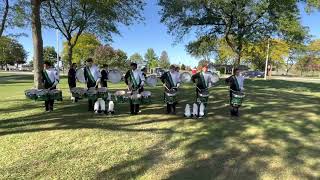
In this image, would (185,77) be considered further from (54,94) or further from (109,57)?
(109,57)

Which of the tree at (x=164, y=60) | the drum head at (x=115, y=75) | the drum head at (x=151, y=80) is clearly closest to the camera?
the drum head at (x=115, y=75)

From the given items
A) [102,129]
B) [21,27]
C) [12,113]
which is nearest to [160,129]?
[102,129]

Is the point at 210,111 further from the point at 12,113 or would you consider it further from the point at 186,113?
the point at 12,113

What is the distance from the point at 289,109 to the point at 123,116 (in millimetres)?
6462

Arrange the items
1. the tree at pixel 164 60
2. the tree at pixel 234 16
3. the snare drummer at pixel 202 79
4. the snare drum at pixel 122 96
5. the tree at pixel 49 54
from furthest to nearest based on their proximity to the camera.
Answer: the tree at pixel 164 60, the tree at pixel 49 54, the tree at pixel 234 16, the snare drummer at pixel 202 79, the snare drum at pixel 122 96

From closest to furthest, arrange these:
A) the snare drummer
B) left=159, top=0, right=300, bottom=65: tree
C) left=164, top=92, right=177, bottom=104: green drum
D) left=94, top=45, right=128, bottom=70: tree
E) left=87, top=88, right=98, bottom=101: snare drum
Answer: the snare drummer < left=87, top=88, right=98, bottom=101: snare drum < left=164, top=92, right=177, bottom=104: green drum < left=159, top=0, right=300, bottom=65: tree < left=94, top=45, right=128, bottom=70: tree

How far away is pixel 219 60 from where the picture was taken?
88.0 m

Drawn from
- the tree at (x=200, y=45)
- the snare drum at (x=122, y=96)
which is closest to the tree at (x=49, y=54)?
the tree at (x=200, y=45)

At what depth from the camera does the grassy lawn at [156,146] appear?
795 cm

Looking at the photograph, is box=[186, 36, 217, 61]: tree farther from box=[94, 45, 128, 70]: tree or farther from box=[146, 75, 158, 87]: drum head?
box=[94, 45, 128, 70]: tree

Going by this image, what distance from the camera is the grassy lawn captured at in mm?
7953

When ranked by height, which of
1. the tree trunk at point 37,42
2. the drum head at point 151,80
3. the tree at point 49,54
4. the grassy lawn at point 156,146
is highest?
the tree at point 49,54

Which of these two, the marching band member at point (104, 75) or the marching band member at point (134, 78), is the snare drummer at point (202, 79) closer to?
the marching band member at point (134, 78)

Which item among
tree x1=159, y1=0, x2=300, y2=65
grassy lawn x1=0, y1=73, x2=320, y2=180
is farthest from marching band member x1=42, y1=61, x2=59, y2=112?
tree x1=159, y1=0, x2=300, y2=65
